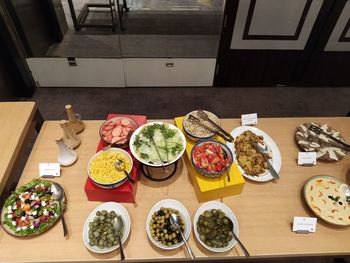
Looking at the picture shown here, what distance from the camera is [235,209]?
1.22 meters

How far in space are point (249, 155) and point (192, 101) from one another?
1509 millimetres

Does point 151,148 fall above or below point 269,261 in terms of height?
above

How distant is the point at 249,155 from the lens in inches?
53.2

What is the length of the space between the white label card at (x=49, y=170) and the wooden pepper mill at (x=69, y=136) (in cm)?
13

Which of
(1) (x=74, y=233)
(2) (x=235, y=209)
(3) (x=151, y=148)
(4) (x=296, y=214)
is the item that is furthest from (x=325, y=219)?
(1) (x=74, y=233)

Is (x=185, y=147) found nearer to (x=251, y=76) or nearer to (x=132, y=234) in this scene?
(x=132, y=234)

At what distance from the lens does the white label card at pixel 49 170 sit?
1292 millimetres

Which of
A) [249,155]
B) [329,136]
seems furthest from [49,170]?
[329,136]

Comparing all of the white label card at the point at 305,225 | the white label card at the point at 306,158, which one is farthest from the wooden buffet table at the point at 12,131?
the white label card at the point at 306,158

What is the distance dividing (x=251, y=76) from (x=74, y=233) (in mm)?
2382

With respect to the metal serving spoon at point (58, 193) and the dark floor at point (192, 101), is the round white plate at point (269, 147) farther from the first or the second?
the dark floor at point (192, 101)

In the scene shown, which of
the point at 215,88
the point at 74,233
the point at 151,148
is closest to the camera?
the point at 74,233

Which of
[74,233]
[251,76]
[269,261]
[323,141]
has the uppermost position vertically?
[323,141]

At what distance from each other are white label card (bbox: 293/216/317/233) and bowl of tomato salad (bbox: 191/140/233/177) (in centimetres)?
38
